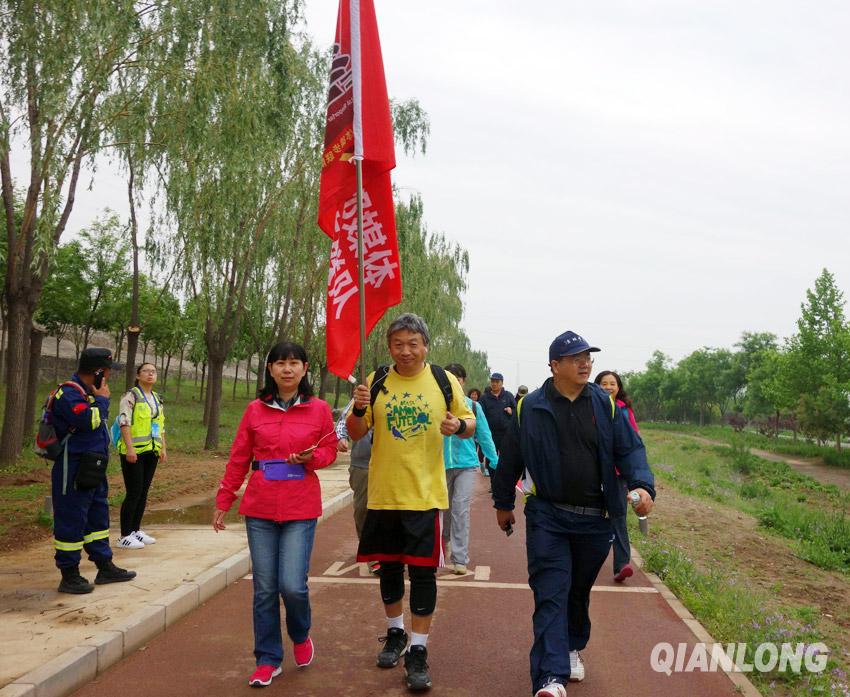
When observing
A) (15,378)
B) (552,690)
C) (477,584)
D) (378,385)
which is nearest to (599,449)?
(552,690)

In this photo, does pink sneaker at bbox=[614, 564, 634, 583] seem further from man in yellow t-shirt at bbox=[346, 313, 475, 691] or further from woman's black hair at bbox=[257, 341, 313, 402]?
woman's black hair at bbox=[257, 341, 313, 402]

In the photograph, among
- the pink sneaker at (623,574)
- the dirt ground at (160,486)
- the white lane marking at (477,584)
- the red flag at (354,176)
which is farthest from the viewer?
the dirt ground at (160,486)

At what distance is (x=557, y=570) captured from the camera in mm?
3957

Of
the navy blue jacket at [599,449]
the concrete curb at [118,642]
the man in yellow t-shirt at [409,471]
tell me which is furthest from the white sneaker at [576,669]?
the concrete curb at [118,642]

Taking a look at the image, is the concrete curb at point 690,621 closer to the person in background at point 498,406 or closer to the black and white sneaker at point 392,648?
the black and white sneaker at point 392,648

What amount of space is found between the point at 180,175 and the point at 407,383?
40.2 feet

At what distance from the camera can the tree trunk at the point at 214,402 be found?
65.2ft

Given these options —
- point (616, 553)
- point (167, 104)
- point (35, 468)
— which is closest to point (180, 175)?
point (167, 104)

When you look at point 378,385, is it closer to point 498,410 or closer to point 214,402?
point 498,410

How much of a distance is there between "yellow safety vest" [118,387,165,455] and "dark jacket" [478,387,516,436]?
5.41 metres

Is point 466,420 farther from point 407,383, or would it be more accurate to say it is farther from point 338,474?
point 338,474

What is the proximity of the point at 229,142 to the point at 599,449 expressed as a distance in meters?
11.9

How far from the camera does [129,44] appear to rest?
11.5m

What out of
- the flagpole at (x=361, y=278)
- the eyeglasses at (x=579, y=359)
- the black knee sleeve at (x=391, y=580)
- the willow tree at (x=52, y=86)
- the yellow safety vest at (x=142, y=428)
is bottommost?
the black knee sleeve at (x=391, y=580)
